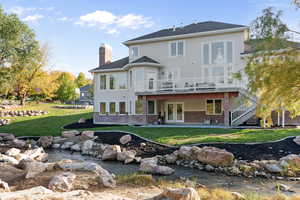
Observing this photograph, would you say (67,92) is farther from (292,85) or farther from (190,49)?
(292,85)

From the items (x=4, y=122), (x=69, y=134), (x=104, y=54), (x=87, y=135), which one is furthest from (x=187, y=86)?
(x=4, y=122)

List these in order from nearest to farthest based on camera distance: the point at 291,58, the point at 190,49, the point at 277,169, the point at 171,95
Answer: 1. the point at 291,58
2. the point at 277,169
3. the point at 171,95
4. the point at 190,49

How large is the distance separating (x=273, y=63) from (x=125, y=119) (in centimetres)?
1776

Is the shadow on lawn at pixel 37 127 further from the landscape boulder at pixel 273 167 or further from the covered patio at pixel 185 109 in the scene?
the landscape boulder at pixel 273 167

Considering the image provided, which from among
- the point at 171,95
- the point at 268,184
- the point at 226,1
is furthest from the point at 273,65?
the point at 171,95

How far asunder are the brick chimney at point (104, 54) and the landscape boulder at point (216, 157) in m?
19.1

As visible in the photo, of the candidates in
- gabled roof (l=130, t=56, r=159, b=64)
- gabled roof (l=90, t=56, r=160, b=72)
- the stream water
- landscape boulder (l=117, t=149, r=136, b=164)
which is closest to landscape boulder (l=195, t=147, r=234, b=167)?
the stream water

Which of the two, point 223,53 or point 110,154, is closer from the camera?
point 110,154

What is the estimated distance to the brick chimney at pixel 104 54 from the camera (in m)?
28.0

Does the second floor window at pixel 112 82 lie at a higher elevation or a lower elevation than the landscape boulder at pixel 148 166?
higher

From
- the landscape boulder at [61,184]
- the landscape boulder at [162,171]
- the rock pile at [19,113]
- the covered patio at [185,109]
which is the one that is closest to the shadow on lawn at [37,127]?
the rock pile at [19,113]

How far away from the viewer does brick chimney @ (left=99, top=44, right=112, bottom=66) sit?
28.0 meters

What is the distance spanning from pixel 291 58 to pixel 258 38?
1038mm

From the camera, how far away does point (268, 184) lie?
873 centimetres
